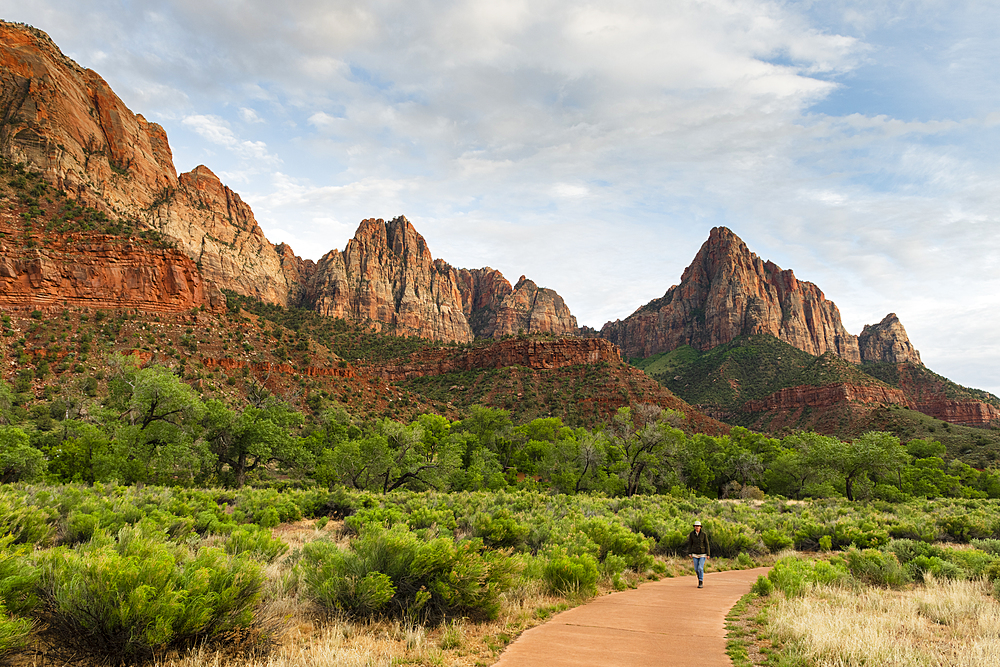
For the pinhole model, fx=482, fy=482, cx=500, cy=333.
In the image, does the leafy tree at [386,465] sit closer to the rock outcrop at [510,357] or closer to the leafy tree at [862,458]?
the leafy tree at [862,458]

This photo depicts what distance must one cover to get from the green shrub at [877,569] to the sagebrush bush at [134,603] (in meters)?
12.9

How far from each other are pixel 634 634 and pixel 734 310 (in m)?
152

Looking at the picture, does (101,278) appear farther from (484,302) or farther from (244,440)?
(484,302)

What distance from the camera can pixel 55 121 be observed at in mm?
62750

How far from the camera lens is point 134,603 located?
14.8 ft

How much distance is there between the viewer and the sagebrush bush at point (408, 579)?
6789 mm

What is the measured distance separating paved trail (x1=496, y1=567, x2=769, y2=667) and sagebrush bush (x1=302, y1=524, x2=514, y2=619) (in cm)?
99

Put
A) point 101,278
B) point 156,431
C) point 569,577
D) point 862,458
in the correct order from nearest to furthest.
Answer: point 569,577 → point 156,431 → point 862,458 → point 101,278

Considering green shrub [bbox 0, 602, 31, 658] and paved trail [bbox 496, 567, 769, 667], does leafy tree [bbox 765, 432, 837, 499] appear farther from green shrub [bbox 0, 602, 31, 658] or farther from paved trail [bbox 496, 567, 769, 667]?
green shrub [bbox 0, 602, 31, 658]

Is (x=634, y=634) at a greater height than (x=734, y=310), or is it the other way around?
(x=734, y=310)

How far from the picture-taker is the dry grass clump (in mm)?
5426

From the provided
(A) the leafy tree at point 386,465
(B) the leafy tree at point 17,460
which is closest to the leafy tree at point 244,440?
(A) the leafy tree at point 386,465

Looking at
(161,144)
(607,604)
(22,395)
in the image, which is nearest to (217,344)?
(22,395)

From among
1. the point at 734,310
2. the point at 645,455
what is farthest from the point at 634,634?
the point at 734,310
